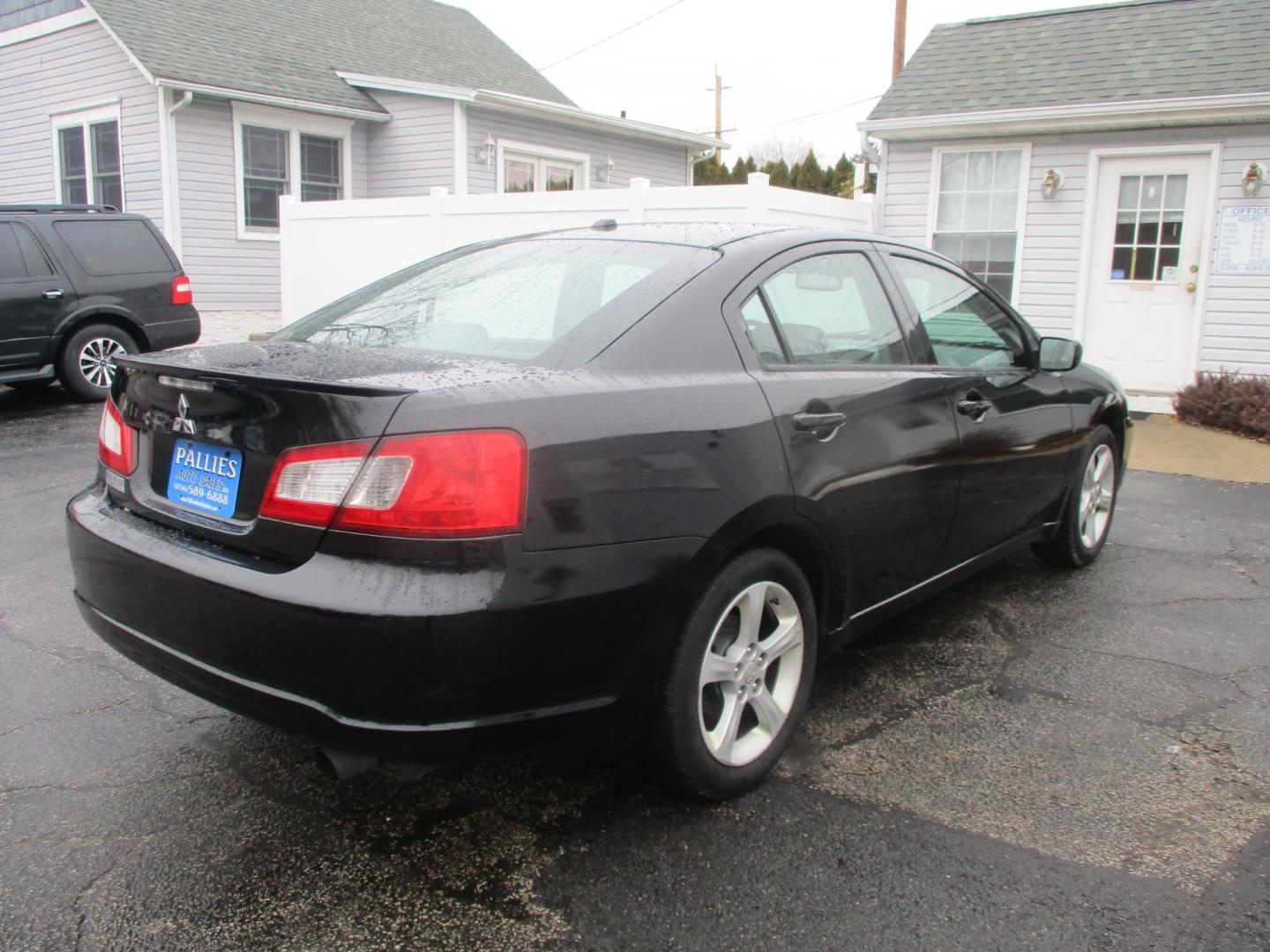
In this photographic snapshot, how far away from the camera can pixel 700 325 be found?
282 centimetres

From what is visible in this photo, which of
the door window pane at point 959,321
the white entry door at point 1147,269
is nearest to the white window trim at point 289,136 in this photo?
the white entry door at point 1147,269

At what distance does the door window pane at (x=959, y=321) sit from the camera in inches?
151

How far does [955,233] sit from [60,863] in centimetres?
1090

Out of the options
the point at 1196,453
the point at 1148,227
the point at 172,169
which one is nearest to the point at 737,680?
the point at 1196,453

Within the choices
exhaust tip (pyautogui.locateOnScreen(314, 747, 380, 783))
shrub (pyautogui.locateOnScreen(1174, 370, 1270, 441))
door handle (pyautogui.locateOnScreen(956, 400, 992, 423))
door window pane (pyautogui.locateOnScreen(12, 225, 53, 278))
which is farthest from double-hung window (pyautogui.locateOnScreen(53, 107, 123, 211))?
exhaust tip (pyautogui.locateOnScreen(314, 747, 380, 783))

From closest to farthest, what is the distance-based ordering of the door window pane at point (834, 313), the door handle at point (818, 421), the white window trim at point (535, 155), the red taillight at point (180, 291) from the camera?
the door handle at point (818, 421), the door window pane at point (834, 313), the red taillight at point (180, 291), the white window trim at point (535, 155)

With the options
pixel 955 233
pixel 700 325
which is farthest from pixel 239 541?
pixel 955 233

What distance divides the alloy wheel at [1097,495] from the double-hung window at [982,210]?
21.4ft

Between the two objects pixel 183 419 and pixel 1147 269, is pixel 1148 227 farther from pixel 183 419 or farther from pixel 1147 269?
pixel 183 419

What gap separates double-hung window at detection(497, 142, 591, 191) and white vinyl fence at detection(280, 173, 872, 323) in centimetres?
376

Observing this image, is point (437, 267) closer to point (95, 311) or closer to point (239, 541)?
point (239, 541)

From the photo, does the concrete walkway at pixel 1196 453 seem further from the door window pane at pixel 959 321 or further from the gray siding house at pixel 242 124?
the gray siding house at pixel 242 124

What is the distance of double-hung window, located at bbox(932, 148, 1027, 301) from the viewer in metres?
11.3

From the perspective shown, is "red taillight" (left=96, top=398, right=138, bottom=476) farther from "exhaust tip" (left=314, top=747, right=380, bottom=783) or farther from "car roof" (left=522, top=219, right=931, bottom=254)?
"car roof" (left=522, top=219, right=931, bottom=254)
